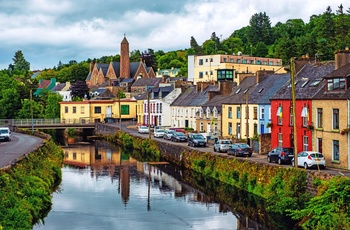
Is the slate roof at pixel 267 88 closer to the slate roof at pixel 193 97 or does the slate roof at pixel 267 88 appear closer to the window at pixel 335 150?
the slate roof at pixel 193 97

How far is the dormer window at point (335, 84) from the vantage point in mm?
45750

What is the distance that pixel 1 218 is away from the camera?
29797 millimetres

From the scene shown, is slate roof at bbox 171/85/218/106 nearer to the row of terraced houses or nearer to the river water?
the row of terraced houses

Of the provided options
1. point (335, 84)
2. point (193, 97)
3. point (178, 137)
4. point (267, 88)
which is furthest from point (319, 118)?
point (193, 97)

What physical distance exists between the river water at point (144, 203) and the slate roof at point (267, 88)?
522 inches

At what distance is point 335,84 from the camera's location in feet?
153

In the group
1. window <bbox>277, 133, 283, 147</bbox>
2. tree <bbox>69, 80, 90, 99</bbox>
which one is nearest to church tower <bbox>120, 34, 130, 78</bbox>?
tree <bbox>69, 80, 90, 99</bbox>

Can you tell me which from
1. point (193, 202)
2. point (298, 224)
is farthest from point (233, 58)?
point (298, 224)

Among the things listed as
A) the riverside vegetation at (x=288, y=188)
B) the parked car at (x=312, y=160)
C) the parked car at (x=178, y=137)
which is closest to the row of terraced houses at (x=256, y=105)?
the parked car at (x=312, y=160)

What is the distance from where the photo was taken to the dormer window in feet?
150

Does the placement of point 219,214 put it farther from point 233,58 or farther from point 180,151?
point 233,58

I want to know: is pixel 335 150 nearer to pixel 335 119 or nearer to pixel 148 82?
pixel 335 119

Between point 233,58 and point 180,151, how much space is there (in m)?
79.9

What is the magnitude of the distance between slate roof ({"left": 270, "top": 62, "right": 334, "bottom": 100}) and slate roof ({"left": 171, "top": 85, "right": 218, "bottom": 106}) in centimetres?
3034
